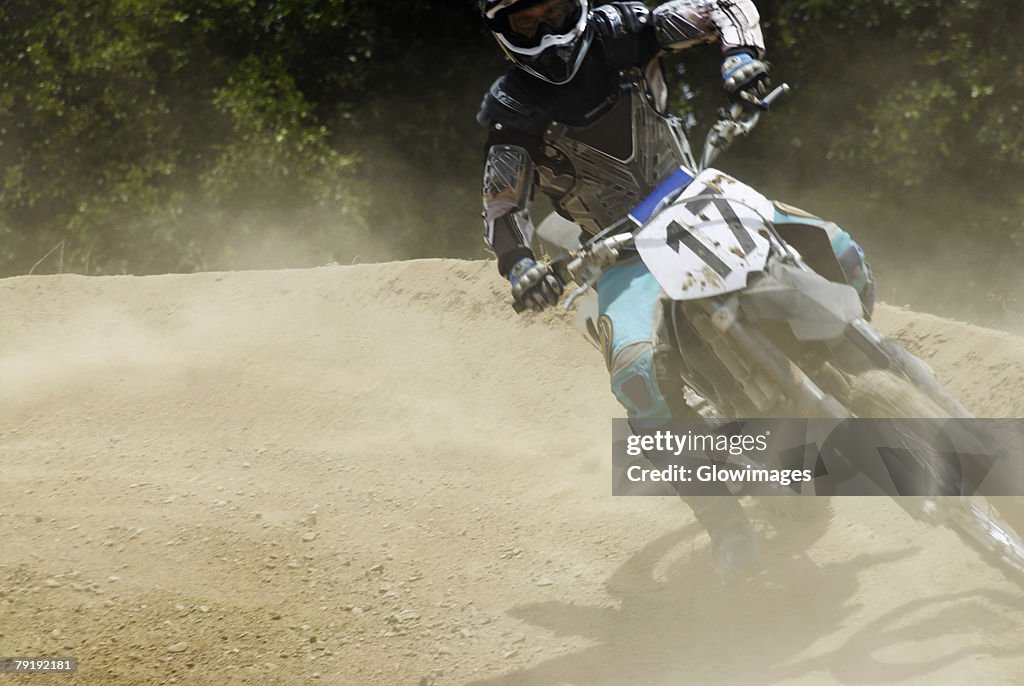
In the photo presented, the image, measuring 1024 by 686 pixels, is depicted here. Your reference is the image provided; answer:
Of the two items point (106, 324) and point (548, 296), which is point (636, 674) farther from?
point (106, 324)

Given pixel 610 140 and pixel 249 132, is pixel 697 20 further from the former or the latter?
pixel 249 132

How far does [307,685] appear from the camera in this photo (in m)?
4.86

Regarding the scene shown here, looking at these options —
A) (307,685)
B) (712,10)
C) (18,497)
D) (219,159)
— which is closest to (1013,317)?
(712,10)

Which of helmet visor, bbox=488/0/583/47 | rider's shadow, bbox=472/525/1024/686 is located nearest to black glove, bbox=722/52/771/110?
helmet visor, bbox=488/0/583/47

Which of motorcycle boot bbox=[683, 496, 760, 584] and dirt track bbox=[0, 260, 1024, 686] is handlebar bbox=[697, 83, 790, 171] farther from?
dirt track bbox=[0, 260, 1024, 686]

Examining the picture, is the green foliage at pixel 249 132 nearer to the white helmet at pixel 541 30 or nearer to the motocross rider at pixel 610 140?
the motocross rider at pixel 610 140

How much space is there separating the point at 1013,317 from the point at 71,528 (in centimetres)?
709

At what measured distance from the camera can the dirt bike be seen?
408 cm

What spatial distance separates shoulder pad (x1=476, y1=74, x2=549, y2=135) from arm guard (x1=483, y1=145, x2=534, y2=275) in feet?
0.33

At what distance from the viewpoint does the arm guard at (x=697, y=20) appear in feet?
16.9

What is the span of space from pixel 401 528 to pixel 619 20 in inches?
119

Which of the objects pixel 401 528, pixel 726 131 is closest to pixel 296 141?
pixel 401 528

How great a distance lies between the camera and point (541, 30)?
194 inches

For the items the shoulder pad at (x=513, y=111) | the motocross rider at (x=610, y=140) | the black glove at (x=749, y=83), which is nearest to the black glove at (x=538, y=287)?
the motocross rider at (x=610, y=140)
